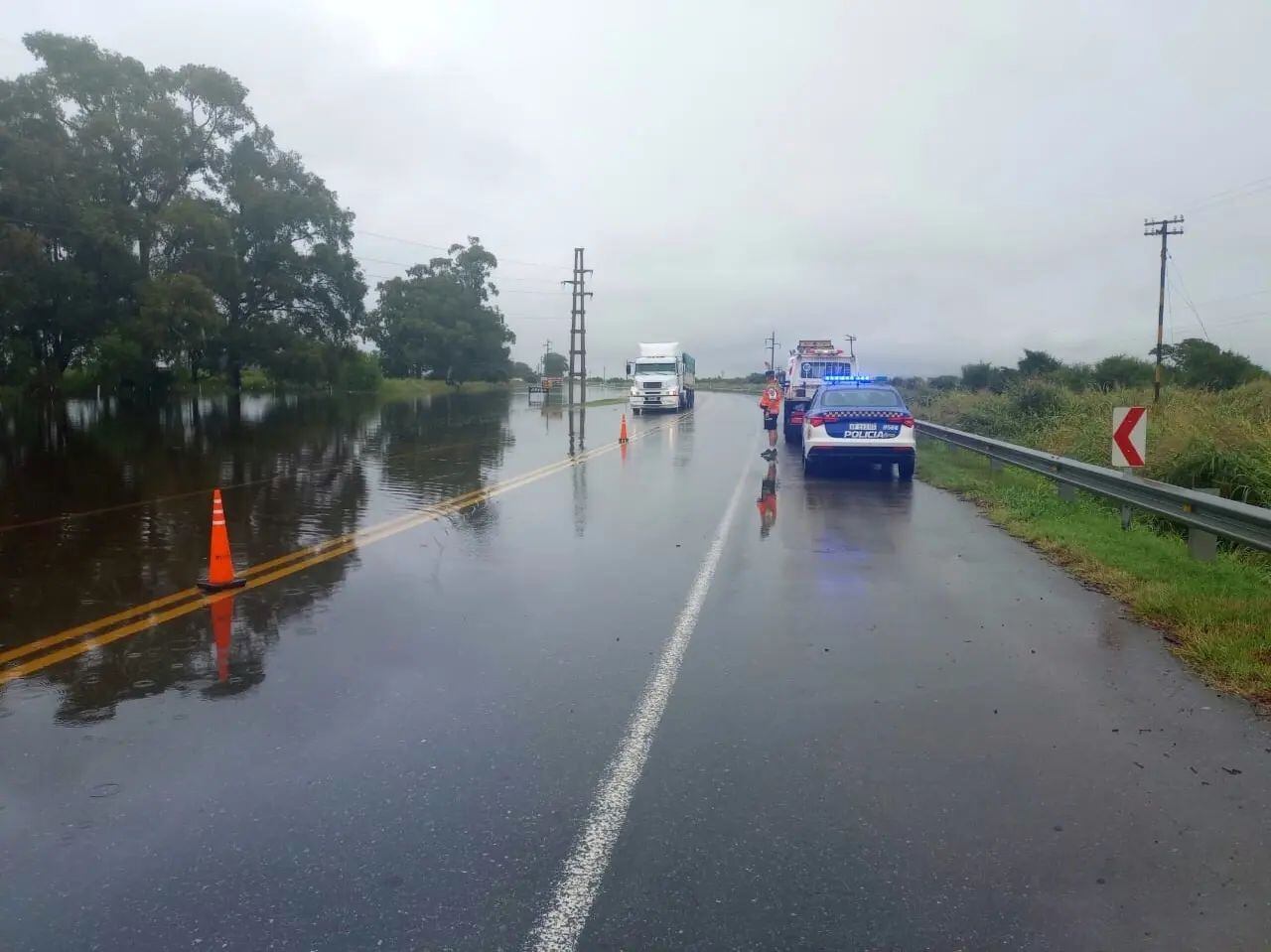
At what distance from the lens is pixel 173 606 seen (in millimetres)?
7660

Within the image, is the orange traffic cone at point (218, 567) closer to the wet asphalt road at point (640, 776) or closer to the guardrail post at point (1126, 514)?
the wet asphalt road at point (640, 776)

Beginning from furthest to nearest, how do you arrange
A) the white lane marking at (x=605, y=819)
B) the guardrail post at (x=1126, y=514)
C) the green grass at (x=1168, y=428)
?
1. the green grass at (x=1168, y=428)
2. the guardrail post at (x=1126, y=514)
3. the white lane marking at (x=605, y=819)

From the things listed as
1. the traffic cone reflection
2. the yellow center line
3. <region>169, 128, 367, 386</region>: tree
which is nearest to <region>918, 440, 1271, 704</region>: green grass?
the traffic cone reflection

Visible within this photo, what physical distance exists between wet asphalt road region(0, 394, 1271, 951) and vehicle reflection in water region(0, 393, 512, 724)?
8 centimetres

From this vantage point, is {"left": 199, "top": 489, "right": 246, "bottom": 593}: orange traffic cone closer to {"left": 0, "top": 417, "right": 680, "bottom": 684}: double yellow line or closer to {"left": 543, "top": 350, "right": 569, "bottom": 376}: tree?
{"left": 0, "top": 417, "right": 680, "bottom": 684}: double yellow line

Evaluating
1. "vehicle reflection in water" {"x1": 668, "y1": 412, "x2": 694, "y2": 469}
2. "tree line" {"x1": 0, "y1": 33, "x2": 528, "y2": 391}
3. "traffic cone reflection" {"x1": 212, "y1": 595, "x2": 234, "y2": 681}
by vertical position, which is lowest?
"traffic cone reflection" {"x1": 212, "y1": 595, "x2": 234, "y2": 681}

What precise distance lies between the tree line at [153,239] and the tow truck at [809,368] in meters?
24.6

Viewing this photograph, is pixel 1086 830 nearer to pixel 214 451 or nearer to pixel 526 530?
pixel 526 530

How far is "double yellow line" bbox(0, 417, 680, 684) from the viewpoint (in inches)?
250

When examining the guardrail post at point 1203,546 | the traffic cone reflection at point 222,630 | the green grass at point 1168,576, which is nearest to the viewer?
the traffic cone reflection at point 222,630

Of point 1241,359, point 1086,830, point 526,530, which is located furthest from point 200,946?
point 1241,359

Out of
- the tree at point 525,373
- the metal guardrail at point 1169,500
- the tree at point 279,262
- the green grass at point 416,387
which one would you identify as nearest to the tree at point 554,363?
the tree at point 525,373

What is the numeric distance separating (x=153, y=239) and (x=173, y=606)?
40.7m

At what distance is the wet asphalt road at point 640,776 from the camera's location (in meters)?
3.52
